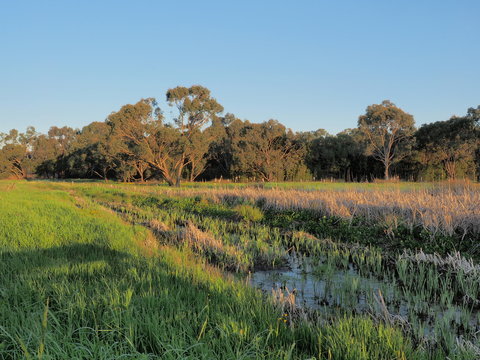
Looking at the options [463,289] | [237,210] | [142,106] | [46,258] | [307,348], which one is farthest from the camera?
[142,106]

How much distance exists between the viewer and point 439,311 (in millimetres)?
3965

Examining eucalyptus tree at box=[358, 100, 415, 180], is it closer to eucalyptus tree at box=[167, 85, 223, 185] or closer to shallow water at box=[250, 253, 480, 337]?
eucalyptus tree at box=[167, 85, 223, 185]

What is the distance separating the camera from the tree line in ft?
116

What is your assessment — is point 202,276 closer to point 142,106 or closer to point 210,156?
point 142,106

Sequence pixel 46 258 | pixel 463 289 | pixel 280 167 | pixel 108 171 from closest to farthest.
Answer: pixel 463 289, pixel 46 258, pixel 280 167, pixel 108 171

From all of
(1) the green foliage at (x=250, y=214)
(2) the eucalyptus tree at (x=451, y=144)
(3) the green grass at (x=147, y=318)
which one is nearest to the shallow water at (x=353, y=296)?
(3) the green grass at (x=147, y=318)

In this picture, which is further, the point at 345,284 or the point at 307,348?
the point at 345,284

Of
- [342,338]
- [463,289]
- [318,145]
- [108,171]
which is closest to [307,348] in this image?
[342,338]

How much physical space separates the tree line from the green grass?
99.8 feet

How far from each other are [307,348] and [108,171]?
79.0 meters

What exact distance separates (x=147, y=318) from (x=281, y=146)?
45.7 metres

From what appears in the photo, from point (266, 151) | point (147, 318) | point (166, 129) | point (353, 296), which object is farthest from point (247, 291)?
point (266, 151)

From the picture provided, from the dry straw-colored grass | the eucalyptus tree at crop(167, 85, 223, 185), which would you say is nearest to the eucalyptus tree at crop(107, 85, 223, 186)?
the eucalyptus tree at crop(167, 85, 223, 185)

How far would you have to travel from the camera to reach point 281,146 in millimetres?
47594
